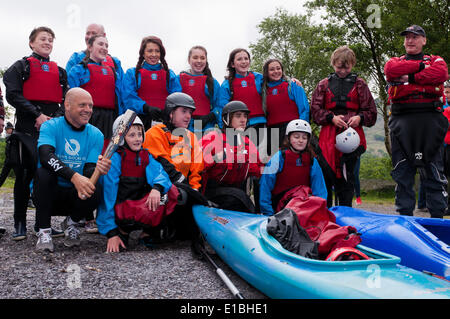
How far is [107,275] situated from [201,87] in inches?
117

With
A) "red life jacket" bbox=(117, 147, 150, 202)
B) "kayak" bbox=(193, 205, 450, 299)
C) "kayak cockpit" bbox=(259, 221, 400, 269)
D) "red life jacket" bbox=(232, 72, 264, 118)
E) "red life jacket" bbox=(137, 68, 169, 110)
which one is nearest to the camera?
"kayak" bbox=(193, 205, 450, 299)

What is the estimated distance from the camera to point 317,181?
4355mm

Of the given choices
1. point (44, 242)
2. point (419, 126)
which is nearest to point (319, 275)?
point (44, 242)

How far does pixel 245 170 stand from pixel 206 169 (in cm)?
43

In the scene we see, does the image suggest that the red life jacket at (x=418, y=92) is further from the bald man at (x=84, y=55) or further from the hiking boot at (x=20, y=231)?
the hiking boot at (x=20, y=231)

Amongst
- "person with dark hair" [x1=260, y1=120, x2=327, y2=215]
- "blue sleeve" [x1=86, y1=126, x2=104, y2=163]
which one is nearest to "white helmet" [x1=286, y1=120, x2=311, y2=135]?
"person with dark hair" [x1=260, y1=120, x2=327, y2=215]

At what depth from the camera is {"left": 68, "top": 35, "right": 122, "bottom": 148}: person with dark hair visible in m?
4.50

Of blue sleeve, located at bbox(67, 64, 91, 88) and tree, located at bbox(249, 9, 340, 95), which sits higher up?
tree, located at bbox(249, 9, 340, 95)

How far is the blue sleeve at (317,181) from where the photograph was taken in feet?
14.3

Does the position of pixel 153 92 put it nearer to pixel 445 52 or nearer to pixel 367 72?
pixel 445 52

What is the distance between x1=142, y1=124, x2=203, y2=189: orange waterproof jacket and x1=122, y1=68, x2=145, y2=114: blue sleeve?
2.45 ft

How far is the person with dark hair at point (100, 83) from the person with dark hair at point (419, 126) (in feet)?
10.7

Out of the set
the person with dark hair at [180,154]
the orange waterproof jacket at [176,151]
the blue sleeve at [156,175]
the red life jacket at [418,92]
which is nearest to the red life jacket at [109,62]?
the person with dark hair at [180,154]

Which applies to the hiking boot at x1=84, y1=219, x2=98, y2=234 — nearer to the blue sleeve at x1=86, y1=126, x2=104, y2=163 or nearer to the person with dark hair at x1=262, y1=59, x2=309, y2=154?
the blue sleeve at x1=86, y1=126, x2=104, y2=163
